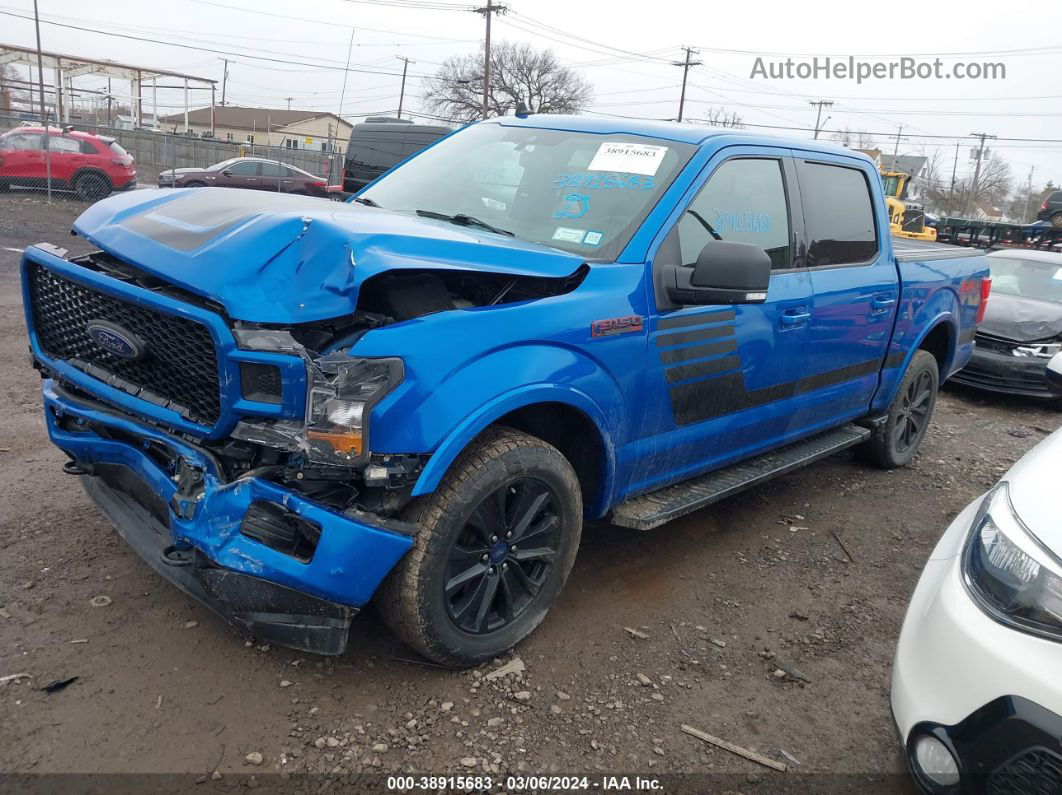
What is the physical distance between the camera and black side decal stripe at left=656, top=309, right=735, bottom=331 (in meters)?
3.20

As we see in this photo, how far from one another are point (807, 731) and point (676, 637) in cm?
64

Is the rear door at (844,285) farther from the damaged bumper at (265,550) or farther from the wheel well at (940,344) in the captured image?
the damaged bumper at (265,550)

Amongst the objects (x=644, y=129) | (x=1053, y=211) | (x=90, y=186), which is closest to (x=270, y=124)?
(x=90, y=186)

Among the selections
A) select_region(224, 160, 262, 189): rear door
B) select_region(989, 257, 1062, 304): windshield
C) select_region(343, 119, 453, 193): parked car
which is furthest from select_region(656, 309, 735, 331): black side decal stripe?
select_region(224, 160, 262, 189): rear door

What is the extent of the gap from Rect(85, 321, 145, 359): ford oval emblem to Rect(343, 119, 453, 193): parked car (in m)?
10.5

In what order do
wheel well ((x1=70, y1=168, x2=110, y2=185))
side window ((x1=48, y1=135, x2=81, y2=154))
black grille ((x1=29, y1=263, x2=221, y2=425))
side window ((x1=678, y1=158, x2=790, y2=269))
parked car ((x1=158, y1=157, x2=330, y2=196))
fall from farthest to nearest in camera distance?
1. parked car ((x1=158, y1=157, x2=330, y2=196))
2. wheel well ((x1=70, y1=168, x2=110, y2=185))
3. side window ((x1=48, y1=135, x2=81, y2=154))
4. side window ((x1=678, y1=158, x2=790, y2=269))
5. black grille ((x1=29, y1=263, x2=221, y2=425))

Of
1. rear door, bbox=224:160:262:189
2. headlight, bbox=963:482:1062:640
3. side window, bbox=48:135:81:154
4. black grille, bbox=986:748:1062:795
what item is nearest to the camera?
black grille, bbox=986:748:1062:795

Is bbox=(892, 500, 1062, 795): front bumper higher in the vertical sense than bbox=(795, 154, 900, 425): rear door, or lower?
lower

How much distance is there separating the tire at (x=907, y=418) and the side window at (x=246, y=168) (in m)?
21.2

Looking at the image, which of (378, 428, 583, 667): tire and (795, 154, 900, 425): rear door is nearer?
(378, 428, 583, 667): tire

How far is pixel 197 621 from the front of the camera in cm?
296

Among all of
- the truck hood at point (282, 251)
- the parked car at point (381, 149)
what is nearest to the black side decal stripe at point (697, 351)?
the truck hood at point (282, 251)

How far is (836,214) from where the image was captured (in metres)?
4.38

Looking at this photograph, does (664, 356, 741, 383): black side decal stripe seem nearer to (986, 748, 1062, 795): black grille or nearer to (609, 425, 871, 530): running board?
(609, 425, 871, 530): running board
